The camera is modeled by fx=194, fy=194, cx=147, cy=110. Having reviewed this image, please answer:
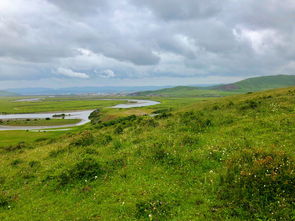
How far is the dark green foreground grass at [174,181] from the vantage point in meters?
7.61

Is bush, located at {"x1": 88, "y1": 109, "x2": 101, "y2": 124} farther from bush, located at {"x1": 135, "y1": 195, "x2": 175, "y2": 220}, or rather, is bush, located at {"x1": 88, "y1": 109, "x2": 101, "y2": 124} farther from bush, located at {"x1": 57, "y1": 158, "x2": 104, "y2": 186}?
bush, located at {"x1": 135, "y1": 195, "x2": 175, "y2": 220}

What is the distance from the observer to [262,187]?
7.68 metres

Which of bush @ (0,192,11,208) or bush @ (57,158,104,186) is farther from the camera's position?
bush @ (57,158,104,186)

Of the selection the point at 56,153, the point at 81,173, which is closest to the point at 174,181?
the point at 81,173

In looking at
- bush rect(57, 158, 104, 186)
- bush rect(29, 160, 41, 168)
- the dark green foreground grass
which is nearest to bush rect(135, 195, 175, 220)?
the dark green foreground grass

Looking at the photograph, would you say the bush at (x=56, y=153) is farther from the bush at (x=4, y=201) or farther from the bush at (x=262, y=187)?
the bush at (x=262, y=187)

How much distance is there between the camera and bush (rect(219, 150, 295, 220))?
22.6 feet

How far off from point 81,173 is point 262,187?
9976 mm

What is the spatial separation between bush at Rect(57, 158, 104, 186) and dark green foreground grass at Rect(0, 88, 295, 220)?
61 millimetres

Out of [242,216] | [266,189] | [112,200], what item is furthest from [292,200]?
[112,200]

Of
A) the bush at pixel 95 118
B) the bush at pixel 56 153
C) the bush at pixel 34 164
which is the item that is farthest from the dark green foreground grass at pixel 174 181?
the bush at pixel 95 118

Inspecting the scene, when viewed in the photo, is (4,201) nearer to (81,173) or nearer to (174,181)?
(81,173)

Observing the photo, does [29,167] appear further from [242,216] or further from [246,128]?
[246,128]

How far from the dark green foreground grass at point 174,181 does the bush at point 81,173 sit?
0.20 feet
